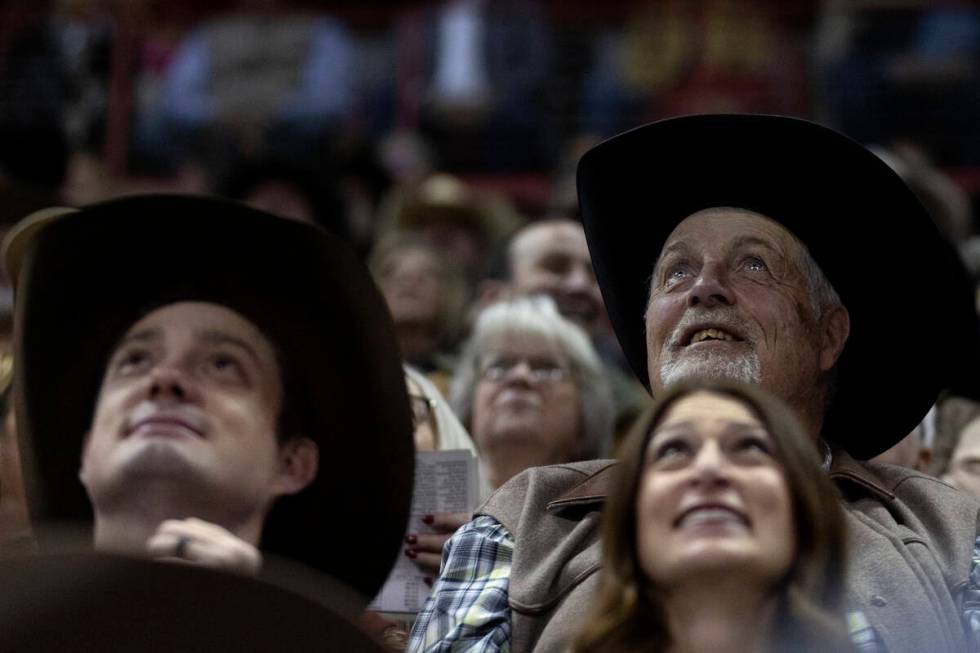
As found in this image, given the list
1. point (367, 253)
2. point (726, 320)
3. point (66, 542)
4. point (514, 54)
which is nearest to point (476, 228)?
point (367, 253)

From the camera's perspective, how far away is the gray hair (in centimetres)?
560

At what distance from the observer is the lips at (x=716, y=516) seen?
10.3ft

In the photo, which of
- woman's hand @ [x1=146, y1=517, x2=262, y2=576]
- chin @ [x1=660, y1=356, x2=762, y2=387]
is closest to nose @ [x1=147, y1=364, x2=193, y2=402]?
woman's hand @ [x1=146, y1=517, x2=262, y2=576]

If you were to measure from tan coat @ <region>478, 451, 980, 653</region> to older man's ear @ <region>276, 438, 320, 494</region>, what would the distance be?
0.40 meters

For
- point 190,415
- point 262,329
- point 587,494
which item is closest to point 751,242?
point 587,494

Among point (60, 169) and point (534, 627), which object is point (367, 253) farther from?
point (534, 627)

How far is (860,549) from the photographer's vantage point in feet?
12.6

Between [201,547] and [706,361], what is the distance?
1.26 metres

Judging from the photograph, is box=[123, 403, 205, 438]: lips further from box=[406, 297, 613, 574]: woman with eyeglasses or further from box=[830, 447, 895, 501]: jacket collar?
box=[406, 297, 613, 574]: woman with eyeglasses

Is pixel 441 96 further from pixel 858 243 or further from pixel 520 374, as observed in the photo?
→ pixel 858 243

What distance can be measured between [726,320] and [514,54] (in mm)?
5850

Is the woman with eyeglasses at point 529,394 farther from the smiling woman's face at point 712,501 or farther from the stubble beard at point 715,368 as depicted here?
the smiling woman's face at point 712,501

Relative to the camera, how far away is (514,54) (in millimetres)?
9875

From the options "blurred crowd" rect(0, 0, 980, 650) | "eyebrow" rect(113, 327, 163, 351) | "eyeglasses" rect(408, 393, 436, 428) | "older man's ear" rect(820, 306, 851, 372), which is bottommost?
"eyebrow" rect(113, 327, 163, 351)
